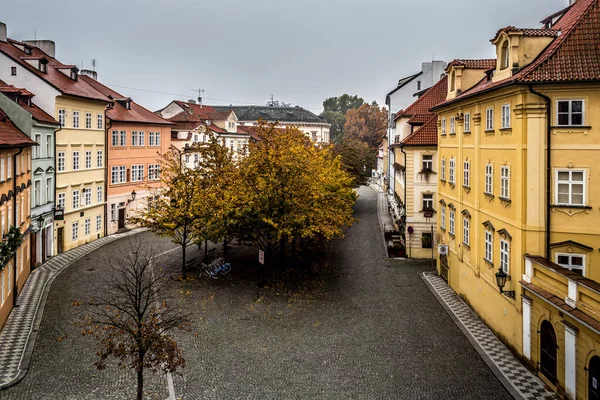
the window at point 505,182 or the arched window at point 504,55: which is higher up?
the arched window at point 504,55

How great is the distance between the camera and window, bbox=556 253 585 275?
53.3 feet

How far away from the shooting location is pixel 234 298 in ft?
79.2

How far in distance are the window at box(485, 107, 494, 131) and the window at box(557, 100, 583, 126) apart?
3.38m

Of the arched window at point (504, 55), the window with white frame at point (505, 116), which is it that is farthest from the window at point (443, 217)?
the arched window at point (504, 55)

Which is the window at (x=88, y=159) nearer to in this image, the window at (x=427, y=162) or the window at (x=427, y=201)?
the window at (x=427, y=162)

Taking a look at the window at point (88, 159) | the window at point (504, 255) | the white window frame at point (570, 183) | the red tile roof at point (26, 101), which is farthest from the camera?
the window at point (88, 159)

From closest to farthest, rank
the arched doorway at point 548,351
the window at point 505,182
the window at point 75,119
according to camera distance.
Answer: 1. the arched doorway at point 548,351
2. the window at point 505,182
3. the window at point 75,119

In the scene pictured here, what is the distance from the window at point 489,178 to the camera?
1956 centimetres

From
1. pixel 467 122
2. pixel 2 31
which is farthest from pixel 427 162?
pixel 2 31

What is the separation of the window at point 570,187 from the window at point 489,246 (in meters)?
3.74

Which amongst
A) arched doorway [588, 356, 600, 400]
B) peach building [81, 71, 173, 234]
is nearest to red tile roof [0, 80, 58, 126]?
peach building [81, 71, 173, 234]

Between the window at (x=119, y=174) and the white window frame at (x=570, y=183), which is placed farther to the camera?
the window at (x=119, y=174)

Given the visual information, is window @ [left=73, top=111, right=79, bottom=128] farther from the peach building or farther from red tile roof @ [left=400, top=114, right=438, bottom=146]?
red tile roof @ [left=400, top=114, right=438, bottom=146]

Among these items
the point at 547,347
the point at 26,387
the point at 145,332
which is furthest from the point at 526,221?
the point at 26,387
